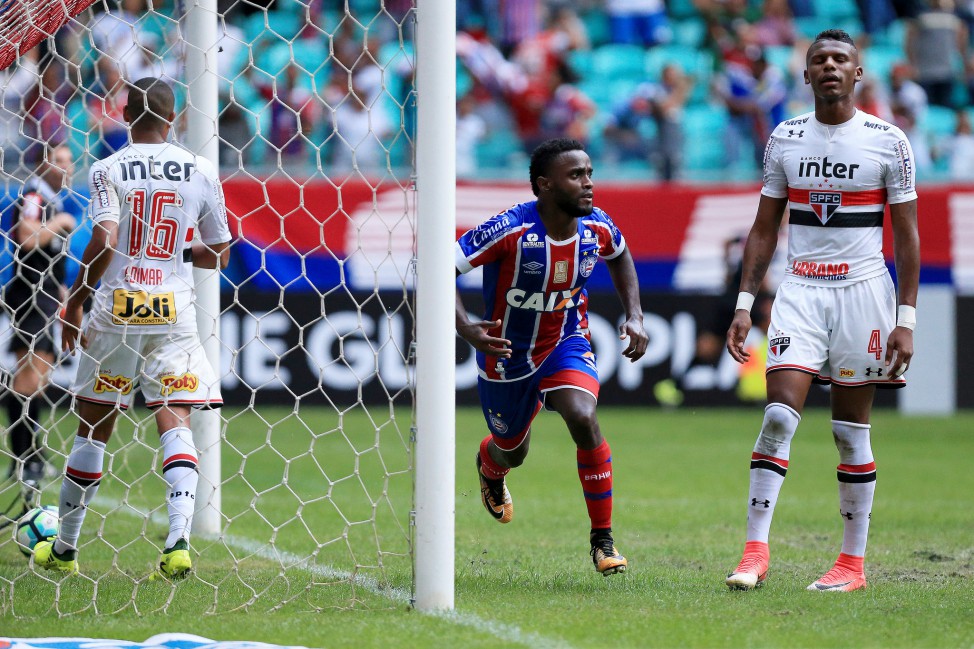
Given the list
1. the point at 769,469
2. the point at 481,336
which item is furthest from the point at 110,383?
the point at 769,469

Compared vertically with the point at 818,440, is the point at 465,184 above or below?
above

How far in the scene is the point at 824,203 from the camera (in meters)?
5.23

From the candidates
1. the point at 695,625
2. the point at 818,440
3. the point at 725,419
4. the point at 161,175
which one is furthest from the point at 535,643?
the point at 725,419

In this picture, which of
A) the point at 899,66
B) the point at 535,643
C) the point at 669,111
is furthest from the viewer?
the point at 899,66

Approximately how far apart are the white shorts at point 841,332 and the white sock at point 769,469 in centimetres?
22

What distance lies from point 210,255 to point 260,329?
6786 millimetres

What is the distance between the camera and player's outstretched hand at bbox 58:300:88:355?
17.1ft

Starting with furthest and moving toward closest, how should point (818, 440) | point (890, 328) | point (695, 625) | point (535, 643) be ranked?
point (818, 440)
point (890, 328)
point (695, 625)
point (535, 643)

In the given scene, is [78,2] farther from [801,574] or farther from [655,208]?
[655,208]

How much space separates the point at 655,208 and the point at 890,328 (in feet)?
27.1

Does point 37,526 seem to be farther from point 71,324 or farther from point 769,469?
point 769,469

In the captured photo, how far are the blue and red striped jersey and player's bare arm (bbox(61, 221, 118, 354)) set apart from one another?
148 centimetres

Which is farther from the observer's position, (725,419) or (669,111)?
(669,111)

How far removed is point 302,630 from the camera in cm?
427
